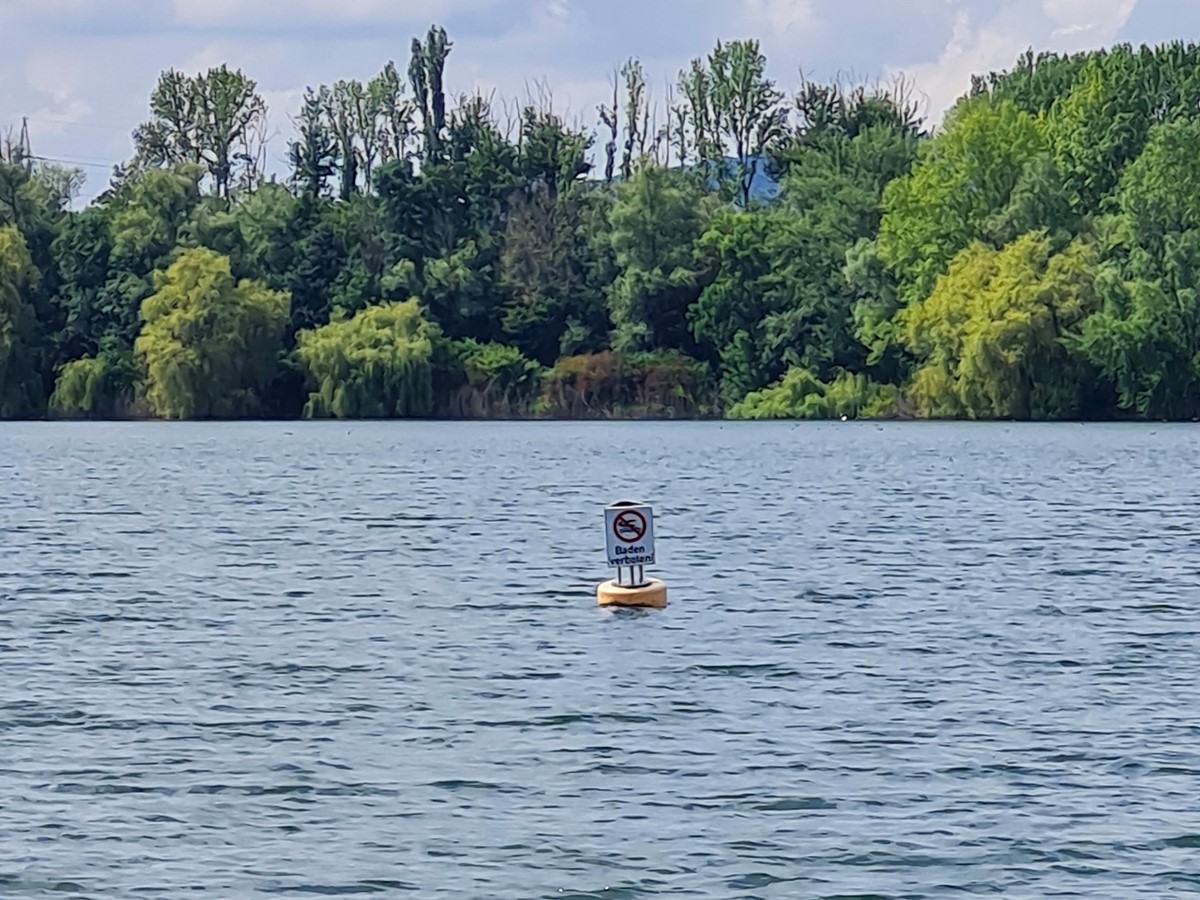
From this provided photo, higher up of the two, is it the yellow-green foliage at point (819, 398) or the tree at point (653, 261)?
the tree at point (653, 261)

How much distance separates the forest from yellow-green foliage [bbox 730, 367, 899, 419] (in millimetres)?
180

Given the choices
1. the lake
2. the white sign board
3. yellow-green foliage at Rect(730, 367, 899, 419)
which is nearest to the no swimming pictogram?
the white sign board

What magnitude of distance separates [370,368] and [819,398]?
2239 cm

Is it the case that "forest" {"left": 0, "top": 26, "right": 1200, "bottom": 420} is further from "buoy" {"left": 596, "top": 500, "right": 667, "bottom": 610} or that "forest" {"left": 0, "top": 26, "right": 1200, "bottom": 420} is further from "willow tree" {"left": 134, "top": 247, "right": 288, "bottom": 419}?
"buoy" {"left": 596, "top": 500, "right": 667, "bottom": 610}

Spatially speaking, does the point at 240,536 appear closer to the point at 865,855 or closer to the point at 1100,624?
the point at 1100,624

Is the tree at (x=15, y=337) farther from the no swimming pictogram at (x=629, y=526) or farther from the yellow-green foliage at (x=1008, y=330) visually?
the no swimming pictogram at (x=629, y=526)

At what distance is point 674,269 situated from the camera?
13112cm

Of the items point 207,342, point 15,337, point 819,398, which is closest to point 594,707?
point 819,398

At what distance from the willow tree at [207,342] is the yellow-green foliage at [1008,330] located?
34428mm

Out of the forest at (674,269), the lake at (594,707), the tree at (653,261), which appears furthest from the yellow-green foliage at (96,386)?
the lake at (594,707)

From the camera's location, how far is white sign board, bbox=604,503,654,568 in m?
32.2

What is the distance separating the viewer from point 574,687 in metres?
26.1

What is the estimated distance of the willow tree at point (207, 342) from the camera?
121688mm

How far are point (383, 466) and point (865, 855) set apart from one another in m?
63.3
